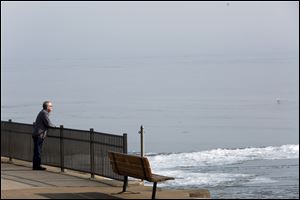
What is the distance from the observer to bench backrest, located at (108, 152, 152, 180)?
42.8ft

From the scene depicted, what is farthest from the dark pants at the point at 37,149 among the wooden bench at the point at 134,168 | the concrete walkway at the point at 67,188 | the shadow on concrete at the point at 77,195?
the shadow on concrete at the point at 77,195

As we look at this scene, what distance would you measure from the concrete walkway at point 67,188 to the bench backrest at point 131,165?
1.40ft

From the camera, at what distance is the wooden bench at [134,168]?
13.0m

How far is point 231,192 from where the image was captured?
2919 cm

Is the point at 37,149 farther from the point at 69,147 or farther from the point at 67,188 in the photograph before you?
the point at 67,188

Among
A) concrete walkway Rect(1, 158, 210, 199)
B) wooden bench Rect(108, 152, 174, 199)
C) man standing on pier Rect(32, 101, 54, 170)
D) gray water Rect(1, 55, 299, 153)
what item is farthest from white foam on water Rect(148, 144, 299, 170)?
wooden bench Rect(108, 152, 174, 199)

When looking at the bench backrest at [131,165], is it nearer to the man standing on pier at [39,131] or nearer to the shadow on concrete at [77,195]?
the shadow on concrete at [77,195]

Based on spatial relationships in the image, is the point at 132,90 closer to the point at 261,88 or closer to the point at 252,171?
the point at 261,88

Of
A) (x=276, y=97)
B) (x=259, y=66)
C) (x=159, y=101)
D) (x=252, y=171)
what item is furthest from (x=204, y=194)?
(x=259, y=66)

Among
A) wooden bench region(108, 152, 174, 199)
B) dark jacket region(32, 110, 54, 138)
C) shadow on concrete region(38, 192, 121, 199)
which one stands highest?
dark jacket region(32, 110, 54, 138)

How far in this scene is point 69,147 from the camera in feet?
57.9

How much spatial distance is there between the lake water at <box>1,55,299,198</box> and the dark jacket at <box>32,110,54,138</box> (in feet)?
38.3

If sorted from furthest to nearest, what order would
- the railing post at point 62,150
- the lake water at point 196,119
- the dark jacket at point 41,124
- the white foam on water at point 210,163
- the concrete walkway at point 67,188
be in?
the lake water at point 196,119
the white foam on water at point 210,163
the railing post at point 62,150
the dark jacket at point 41,124
the concrete walkway at point 67,188

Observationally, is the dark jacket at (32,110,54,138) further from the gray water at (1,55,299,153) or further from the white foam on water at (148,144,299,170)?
the gray water at (1,55,299,153)
